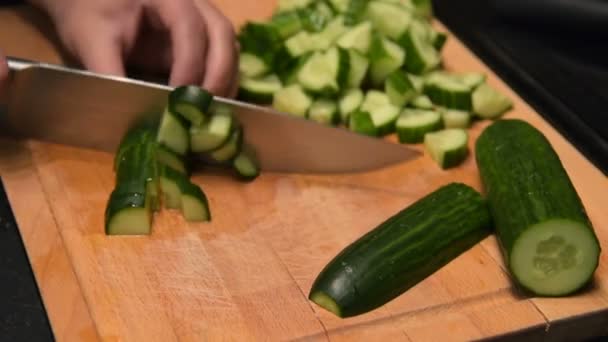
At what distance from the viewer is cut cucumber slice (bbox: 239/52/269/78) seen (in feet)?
7.65

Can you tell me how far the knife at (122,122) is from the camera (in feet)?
6.35

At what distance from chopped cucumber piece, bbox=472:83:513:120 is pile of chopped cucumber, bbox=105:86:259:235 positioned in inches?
24.5

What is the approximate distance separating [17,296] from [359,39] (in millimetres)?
1154

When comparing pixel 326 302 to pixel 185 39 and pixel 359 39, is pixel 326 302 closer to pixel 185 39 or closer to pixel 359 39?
pixel 185 39

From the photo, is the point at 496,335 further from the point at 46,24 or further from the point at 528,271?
the point at 46,24

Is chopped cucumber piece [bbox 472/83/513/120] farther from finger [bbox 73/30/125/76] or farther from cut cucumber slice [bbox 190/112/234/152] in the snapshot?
finger [bbox 73/30/125/76]

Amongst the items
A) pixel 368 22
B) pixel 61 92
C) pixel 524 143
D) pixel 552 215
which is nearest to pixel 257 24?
pixel 368 22

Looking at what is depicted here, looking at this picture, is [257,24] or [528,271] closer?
[528,271]

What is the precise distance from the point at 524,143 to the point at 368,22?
0.66 meters

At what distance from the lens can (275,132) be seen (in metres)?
2.02

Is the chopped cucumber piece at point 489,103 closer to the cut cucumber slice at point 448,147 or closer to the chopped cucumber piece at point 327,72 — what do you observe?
the cut cucumber slice at point 448,147

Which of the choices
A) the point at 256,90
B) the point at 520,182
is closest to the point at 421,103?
the point at 256,90

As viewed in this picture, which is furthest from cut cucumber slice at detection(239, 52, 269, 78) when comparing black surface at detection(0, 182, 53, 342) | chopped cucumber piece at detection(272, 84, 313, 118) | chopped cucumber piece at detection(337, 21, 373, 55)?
black surface at detection(0, 182, 53, 342)

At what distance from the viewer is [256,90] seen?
2264mm
